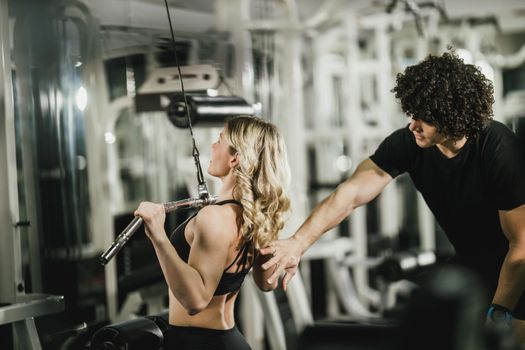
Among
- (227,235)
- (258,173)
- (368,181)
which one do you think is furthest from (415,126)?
(227,235)

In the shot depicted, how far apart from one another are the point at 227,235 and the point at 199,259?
0.36 feet

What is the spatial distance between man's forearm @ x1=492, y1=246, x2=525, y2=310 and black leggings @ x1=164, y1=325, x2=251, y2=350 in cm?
89

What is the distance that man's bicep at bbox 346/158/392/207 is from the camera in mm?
2562

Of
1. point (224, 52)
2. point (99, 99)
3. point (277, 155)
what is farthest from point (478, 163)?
point (99, 99)

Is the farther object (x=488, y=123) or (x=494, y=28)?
(x=494, y=28)

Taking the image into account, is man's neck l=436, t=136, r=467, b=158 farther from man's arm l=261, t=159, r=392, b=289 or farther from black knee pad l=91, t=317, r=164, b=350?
black knee pad l=91, t=317, r=164, b=350

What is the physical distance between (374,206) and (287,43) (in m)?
2.43

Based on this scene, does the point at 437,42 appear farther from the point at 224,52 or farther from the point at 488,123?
the point at 488,123

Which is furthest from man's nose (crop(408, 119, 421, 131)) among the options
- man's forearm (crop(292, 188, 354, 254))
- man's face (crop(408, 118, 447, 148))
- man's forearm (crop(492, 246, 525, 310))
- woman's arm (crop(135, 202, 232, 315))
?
woman's arm (crop(135, 202, 232, 315))

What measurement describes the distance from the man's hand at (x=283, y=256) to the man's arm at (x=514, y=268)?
2.27 ft

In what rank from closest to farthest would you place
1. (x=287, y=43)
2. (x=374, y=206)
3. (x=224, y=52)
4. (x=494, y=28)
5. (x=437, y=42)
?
(x=224, y=52)
(x=287, y=43)
(x=437, y=42)
(x=494, y=28)
(x=374, y=206)

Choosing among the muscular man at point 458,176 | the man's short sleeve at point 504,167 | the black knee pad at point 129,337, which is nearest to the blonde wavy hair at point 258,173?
the muscular man at point 458,176

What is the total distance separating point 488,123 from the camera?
2.32 meters

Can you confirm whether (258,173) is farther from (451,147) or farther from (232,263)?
(451,147)
